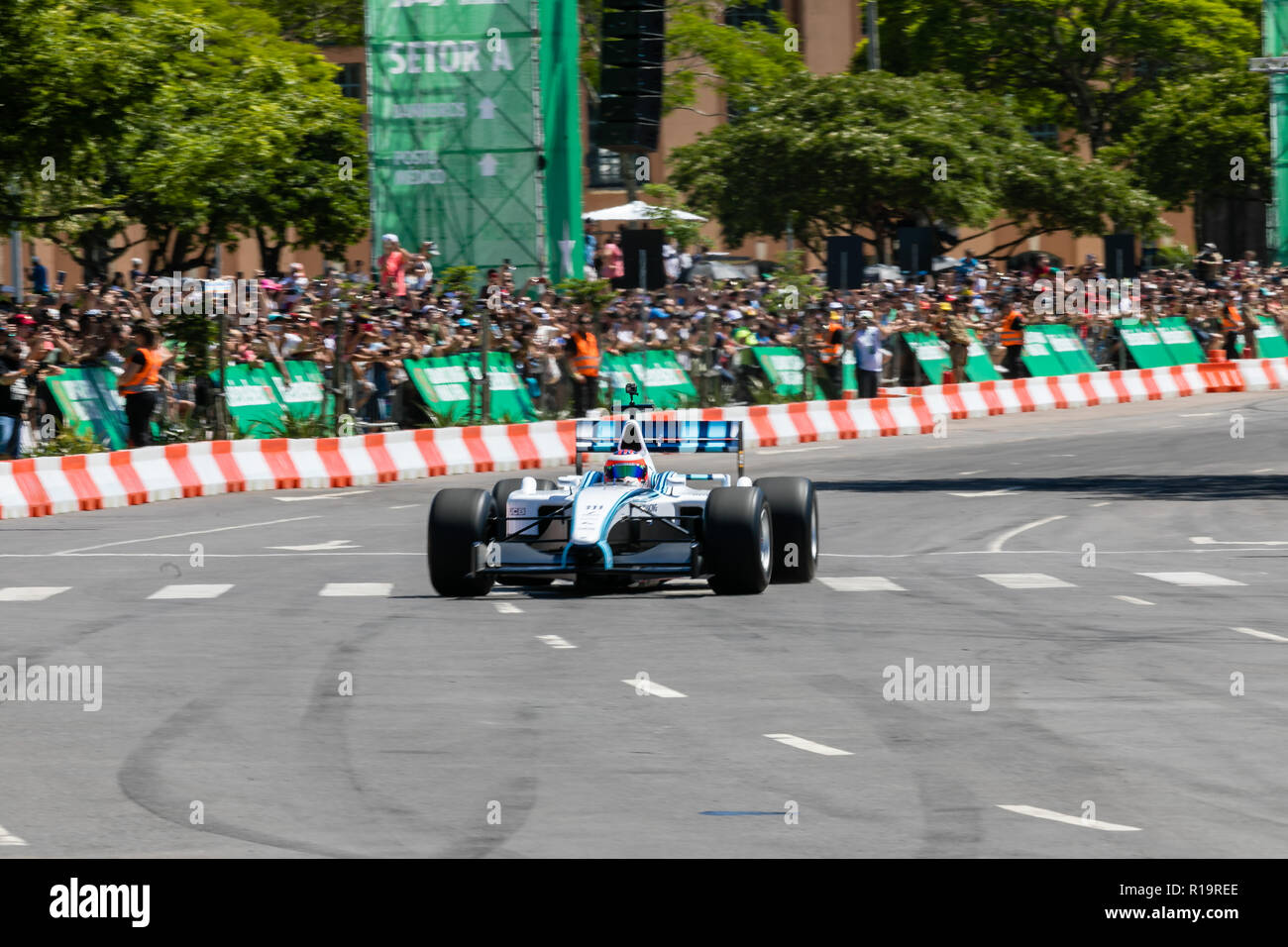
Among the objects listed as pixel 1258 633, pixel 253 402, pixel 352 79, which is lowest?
pixel 1258 633

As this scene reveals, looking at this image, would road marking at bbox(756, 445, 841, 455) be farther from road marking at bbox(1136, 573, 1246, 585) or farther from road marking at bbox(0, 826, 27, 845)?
road marking at bbox(0, 826, 27, 845)

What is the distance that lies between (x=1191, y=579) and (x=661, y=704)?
726 cm

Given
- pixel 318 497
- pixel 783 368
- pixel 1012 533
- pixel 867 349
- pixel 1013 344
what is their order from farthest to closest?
pixel 1013 344 < pixel 783 368 < pixel 867 349 < pixel 318 497 < pixel 1012 533

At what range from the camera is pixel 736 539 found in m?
15.9

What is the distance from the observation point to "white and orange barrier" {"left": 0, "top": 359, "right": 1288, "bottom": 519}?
2477 centimetres

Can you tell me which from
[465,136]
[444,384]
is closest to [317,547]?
[444,384]

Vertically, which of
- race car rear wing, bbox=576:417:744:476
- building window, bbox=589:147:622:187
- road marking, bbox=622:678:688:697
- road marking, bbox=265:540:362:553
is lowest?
road marking, bbox=265:540:362:553

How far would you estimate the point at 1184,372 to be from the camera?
45562 millimetres

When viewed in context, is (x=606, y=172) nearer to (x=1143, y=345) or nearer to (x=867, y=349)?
(x=1143, y=345)

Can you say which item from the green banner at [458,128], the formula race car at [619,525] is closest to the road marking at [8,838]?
the formula race car at [619,525]

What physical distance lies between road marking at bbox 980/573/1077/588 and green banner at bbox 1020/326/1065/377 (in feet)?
82.2

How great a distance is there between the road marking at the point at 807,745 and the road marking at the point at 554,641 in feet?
11.5

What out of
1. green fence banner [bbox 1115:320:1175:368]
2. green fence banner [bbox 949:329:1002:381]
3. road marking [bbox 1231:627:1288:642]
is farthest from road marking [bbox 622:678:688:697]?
green fence banner [bbox 1115:320:1175:368]

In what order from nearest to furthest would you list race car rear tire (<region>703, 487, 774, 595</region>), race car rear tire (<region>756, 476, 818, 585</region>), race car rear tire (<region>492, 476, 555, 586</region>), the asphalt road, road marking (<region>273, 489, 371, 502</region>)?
the asphalt road < race car rear tire (<region>703, 487, 774, 595</region>) < race car rear tire (<region>492, 476, 555, 586</region>) < race car rear tire (<region>756, 476, 818, 585</region>) < road marking (<region>273, 489, 371, 502</region>)
